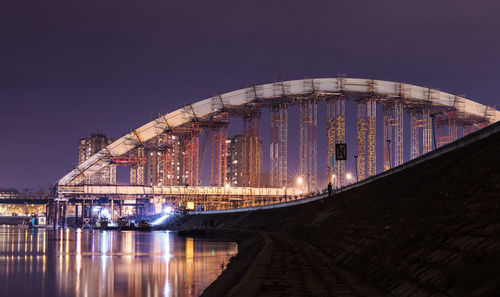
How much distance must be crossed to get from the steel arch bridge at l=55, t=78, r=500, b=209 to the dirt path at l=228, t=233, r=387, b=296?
10751 centimetres

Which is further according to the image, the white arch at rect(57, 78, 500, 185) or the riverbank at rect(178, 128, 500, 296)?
the white arch at rect(57, 78, 500, 185)

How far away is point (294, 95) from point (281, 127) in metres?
9.21

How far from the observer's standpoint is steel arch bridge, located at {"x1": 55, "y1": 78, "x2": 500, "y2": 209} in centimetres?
13900

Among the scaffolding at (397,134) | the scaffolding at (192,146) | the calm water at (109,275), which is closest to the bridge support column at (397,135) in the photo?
the scaffolding at (397,134)

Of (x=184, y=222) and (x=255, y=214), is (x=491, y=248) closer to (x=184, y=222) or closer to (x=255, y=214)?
(x=255, y=214)

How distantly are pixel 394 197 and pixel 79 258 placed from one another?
115 ft

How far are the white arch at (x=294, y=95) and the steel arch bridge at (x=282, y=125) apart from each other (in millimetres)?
262

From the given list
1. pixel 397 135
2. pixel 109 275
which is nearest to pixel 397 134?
pixel 397 135

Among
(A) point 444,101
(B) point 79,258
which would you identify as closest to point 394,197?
(B) point 79,258

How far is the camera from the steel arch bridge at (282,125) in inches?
5472

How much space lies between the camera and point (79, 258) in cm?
5303

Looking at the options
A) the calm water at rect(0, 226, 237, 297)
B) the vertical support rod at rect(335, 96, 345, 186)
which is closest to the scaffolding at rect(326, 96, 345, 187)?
the vertical support rod at rect(335, 96, 345, 186)

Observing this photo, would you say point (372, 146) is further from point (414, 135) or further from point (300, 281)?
point (300, 281)

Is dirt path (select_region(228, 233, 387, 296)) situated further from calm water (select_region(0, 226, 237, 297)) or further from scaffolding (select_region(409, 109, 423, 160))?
Answer: scaffolding (select_region(409, 109, 423, 160))
